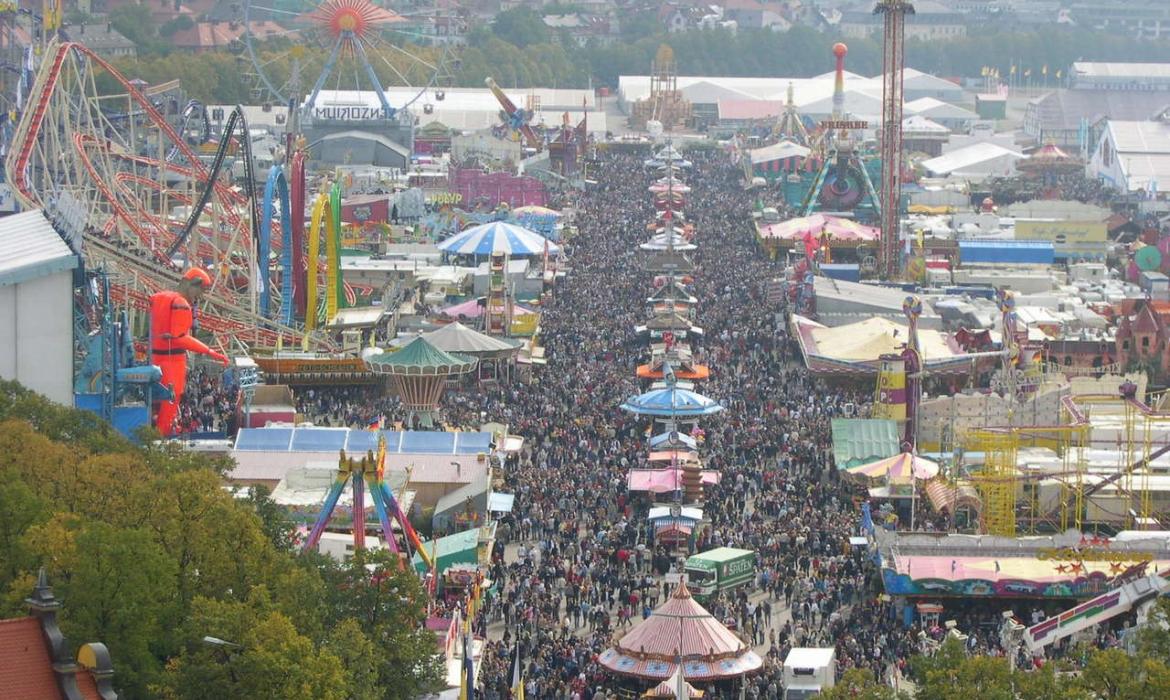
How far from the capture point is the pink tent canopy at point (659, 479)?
5112 cm

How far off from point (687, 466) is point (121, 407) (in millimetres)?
10526

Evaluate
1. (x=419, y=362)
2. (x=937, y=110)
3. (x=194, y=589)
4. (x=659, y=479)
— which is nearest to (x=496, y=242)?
(x=419, y=362)

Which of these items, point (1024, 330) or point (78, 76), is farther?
point (78, 76)

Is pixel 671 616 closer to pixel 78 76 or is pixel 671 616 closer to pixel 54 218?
pixel 54 218

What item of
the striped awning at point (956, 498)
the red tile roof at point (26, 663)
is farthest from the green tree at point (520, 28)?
the red tile roof at point (26, 663)

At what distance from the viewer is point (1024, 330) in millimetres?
66000

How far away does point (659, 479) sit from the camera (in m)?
51.6

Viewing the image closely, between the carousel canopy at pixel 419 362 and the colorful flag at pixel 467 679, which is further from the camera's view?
the carousel canopy at pixel 419 362

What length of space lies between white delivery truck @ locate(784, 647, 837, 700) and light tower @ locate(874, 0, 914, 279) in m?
43.7

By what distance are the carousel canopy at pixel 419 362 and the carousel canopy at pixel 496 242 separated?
1859 cm

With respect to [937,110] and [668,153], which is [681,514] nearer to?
[668,153]

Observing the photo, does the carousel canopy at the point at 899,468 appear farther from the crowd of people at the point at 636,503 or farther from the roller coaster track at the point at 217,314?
the roller coaster track at the point at 217,314

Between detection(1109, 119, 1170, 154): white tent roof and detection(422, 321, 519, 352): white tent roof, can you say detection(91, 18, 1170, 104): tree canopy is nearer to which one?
detection(1109, 119, 1170, 154): white tent roof

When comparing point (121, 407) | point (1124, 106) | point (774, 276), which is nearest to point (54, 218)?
point (121, 407)
